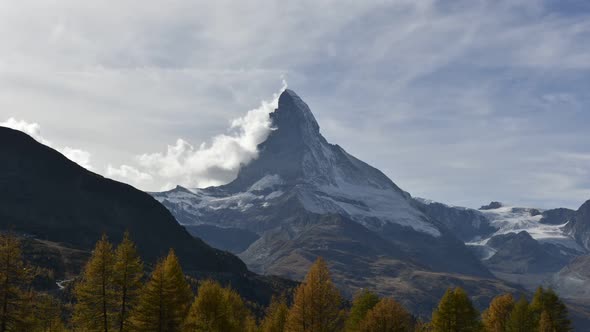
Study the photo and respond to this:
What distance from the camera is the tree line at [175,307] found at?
57931 mm

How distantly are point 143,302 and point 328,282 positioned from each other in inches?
914

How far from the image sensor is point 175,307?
65062 millimetres

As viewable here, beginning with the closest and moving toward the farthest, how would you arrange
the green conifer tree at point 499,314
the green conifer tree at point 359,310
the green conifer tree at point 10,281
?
the green conifer tree at point 10,281 → the green conifer tree at point 359,310 → the green conifer tree at point 499,314

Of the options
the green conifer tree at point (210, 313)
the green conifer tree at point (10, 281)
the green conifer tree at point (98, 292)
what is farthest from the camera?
the green conifer tree at point (210, 313)

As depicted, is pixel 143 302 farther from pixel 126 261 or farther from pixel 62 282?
pixel 62 282

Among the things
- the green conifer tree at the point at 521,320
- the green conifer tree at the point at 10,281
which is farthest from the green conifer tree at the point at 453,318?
the green conifer tree at the point at 10,281

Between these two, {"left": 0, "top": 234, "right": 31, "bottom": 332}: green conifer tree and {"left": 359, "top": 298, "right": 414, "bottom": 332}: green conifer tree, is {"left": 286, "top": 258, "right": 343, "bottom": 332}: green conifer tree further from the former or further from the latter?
{"left": 0, "top": 234, "right": 31, "bottom": 332}: green conifer tree

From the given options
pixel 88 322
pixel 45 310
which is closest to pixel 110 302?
pixel 88 322

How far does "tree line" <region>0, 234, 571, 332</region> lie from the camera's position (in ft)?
190

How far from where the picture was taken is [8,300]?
56469 mm

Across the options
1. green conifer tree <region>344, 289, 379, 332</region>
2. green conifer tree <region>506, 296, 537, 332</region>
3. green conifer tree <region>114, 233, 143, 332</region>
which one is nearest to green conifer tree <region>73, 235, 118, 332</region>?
green conifer tree <region>114, 233, 143, 332</region>

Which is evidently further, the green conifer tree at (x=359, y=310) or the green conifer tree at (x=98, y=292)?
the green conifer tree at (x=359, y=310)

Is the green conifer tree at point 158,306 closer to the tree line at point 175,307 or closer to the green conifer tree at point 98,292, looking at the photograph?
the tree line at point 175,307

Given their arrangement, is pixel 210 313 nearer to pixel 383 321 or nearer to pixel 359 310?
pixel 383 321
